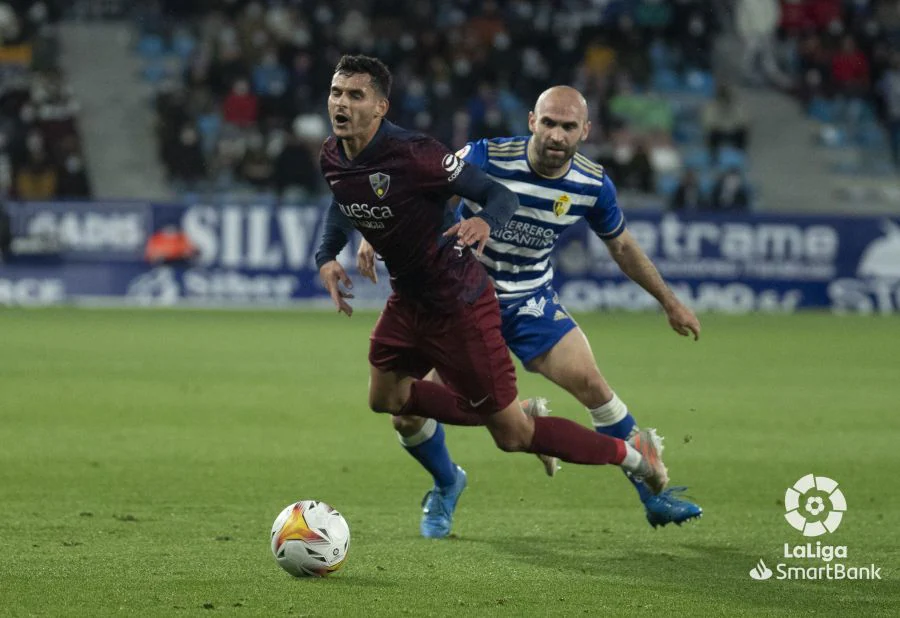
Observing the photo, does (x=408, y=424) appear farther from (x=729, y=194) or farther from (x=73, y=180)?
(x=73, y=180)

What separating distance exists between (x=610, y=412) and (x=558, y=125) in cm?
145

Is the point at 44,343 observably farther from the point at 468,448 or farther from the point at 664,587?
the point at 664,587

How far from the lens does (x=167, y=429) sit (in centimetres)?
1012

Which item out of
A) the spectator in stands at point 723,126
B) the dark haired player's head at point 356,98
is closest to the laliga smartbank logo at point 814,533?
the dark haired player's head at point 356,98

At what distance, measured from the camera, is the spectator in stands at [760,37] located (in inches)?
1067

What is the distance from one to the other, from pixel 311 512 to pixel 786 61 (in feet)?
77.1

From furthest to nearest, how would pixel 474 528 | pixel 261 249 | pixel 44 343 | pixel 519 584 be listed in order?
1. pixel 261 249
2. pixel 44 343
3. pixel 474 528
4. pixel 519 584

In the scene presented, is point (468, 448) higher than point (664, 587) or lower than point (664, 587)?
lower

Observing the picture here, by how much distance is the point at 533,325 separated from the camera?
7273 mm

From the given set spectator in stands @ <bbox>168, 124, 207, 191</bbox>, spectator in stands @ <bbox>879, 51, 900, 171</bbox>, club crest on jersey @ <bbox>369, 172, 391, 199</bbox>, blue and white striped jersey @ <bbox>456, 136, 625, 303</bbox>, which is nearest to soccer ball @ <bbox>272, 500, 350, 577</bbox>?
club crest on jersey @ <bbox>369, 172, 391, 199</bbox>

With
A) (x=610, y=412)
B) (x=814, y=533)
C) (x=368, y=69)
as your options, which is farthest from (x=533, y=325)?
(x=368, y=69)

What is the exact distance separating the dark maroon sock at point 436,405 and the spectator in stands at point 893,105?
2081 cm

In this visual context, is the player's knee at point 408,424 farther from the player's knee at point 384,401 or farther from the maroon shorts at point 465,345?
the maroon shorts at point 465,345

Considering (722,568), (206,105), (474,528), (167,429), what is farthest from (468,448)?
(206,105)
